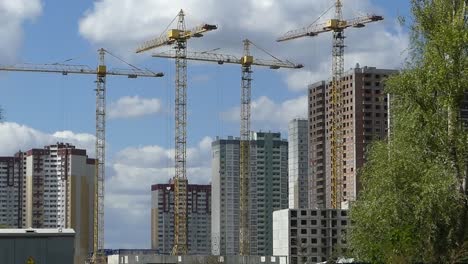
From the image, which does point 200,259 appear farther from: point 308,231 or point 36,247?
point 36,247

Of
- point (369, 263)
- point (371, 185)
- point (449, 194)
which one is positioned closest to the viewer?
point (449, 194)

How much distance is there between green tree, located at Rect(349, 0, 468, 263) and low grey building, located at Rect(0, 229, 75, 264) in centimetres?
1492

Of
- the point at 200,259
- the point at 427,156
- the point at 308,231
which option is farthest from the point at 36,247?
the point at 308,231

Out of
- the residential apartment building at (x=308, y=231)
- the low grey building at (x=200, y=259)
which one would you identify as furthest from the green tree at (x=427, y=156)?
the residential apartment building at (x=308, y=231)

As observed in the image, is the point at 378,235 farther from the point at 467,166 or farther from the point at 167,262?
the point at 167,262

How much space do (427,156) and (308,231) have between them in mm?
130134

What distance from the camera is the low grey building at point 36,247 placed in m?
52.9

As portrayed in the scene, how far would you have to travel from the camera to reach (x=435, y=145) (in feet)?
174

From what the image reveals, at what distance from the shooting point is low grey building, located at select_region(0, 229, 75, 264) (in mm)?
52938

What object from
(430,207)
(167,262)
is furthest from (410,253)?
(167,262)

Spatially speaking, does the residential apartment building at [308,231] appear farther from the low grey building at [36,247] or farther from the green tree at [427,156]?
the low grey building at [36,247]

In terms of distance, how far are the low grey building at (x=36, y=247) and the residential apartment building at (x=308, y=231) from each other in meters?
127

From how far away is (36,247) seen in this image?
53125 millimetres

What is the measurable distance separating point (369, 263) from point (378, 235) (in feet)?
13.2
